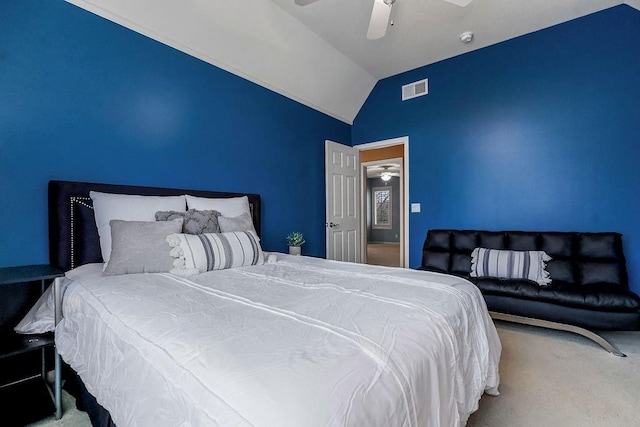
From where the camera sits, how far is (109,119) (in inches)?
82.7

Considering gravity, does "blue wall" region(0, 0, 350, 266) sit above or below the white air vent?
below

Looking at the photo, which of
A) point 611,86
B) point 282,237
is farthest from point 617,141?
point 282,237

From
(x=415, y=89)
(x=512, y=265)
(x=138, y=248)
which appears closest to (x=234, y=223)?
(x=138, y=248)

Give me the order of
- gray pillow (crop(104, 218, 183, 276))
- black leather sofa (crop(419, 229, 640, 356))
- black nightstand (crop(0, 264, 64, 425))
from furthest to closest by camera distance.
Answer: black leather sofa (crop(419, 229, 640, 356)) < gray pillow (crop(104, 218, 183, 276)) < black nightstand (crop(0, 264, 64, 425))

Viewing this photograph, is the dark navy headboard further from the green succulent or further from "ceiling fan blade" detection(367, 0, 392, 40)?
"ceiling fan blade" detection(367, 0, 392, 40)

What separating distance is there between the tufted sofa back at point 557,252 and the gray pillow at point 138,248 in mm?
2685

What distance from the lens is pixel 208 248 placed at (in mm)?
1827

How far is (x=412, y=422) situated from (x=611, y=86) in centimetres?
390

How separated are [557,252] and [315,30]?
3.41 m

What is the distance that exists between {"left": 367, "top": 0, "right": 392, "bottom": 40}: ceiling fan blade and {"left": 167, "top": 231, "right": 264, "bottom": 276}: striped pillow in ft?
6.45

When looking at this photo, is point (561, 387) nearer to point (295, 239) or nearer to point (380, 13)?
point (295, 239)

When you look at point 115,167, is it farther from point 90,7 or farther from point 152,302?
point 152,302

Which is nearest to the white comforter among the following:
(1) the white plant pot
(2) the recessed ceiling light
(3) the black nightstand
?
(3) the black nightstand

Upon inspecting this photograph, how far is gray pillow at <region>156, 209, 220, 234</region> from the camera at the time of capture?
2.00 metres
